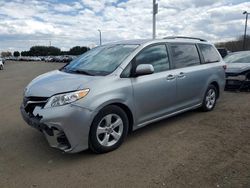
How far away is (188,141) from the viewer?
193 inches

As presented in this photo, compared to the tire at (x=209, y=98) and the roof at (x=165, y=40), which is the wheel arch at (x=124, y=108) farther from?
the tire at (x=209, y=98)

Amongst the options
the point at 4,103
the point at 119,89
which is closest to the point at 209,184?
the point at 119,89

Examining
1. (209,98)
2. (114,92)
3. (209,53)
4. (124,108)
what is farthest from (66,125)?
(209,53)

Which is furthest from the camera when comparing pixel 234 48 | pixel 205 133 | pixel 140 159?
pixel 234 48

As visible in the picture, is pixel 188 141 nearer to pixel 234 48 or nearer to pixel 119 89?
pixel 119 89

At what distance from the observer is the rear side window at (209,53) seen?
6746 millimetres

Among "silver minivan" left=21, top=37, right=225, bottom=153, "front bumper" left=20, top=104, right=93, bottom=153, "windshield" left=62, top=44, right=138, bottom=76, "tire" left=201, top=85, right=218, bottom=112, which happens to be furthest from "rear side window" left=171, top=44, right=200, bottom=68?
"front bumper" left=20, top=104, right=93, bottom=153

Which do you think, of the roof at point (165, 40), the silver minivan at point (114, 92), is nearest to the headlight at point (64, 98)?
the silver minivan at point (114, 92)

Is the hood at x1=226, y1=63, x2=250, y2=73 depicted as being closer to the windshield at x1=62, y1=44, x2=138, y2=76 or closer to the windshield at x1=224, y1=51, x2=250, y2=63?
the windshield at x1=224, y1=51, x2=250, y2=63

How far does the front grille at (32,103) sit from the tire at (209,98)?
383 centimetres

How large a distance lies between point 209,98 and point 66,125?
407cm

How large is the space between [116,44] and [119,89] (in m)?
1.40

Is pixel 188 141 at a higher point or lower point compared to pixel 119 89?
lower

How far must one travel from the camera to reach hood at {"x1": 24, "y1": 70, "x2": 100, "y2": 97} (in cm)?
421
